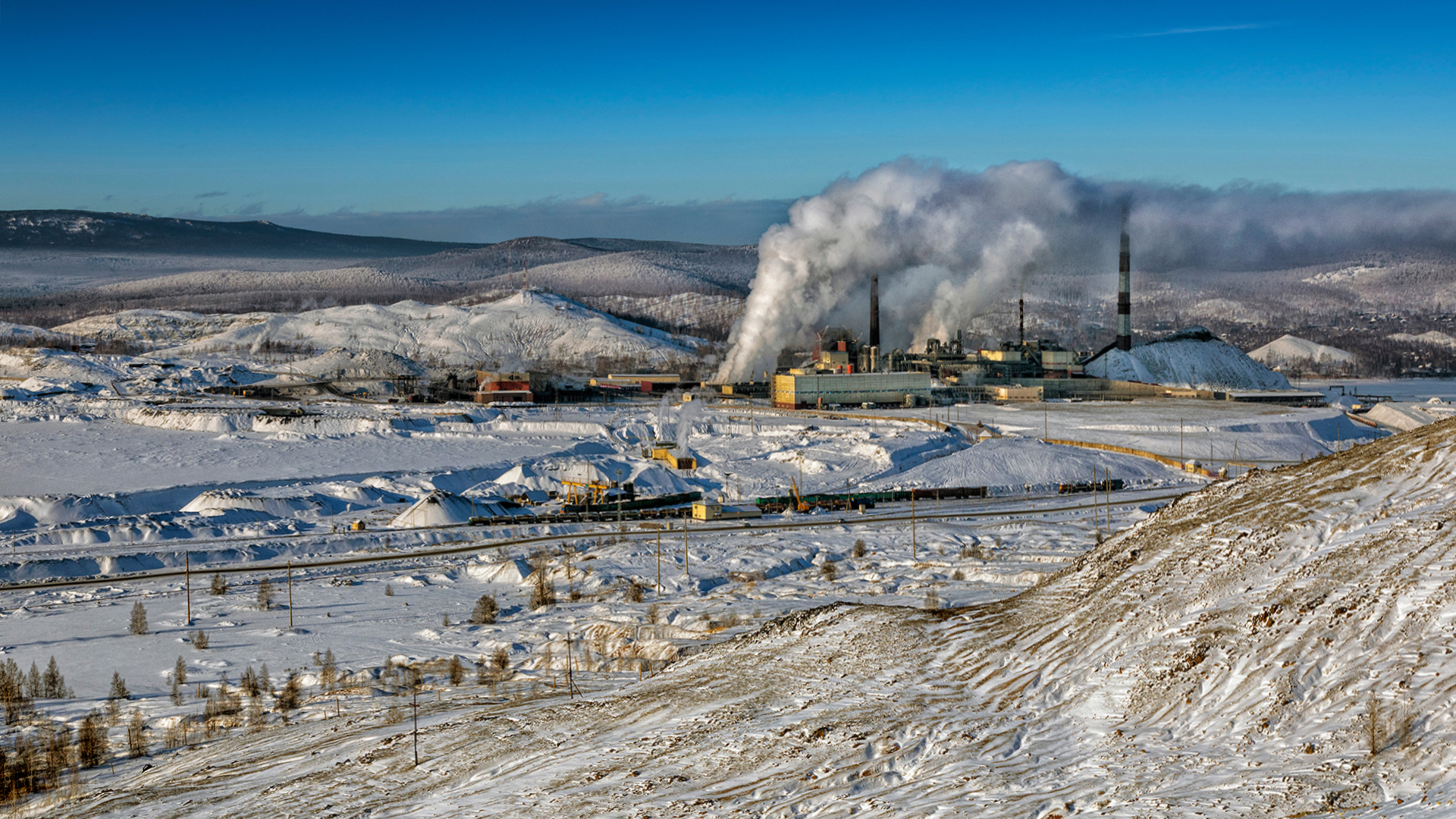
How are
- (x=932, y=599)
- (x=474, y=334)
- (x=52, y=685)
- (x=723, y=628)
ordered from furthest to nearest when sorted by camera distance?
(x=474, y=334)
(x=932, y=599)
(x=723, y=628)
(x=52, y=685)

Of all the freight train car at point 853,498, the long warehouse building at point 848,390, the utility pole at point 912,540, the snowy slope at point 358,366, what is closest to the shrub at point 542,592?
the utility pole at point 912,540

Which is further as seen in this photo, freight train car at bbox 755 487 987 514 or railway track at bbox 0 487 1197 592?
freight train car at bbox 755 487 987 514

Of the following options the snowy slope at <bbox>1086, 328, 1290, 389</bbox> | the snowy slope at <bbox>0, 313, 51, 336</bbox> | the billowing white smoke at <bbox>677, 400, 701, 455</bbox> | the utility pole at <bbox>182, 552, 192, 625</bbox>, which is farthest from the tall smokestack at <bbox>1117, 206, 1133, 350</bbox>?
the snowy slope at <bbox>0, 313, 51, 336</bbox>

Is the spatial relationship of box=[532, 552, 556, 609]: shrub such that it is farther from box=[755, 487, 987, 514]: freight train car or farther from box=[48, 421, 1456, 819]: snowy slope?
box=[755, 487, 987, 514]: freight train car

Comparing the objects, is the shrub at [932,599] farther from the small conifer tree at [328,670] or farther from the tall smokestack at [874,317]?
the tall smokestack at [874,317]

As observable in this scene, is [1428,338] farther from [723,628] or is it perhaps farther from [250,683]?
[250,683]

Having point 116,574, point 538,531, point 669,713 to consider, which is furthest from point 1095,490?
point 669,713

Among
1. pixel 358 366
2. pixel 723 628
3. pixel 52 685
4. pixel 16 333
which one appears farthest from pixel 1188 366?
pixel 16 333

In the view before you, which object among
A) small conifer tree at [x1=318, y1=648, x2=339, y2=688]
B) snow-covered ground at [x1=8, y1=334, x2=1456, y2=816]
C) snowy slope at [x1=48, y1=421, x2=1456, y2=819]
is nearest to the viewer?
snowy slope at [x1=48, y1=421, x2=1456, y2=819]
